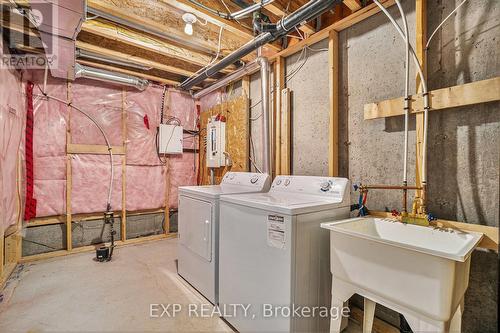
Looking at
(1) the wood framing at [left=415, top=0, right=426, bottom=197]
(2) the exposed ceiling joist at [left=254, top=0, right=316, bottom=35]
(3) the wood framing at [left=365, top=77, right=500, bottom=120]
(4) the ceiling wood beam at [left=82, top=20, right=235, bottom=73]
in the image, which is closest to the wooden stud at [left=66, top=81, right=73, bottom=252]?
(4) the ceiling wood beam at [left=82, top=20, right=235, bottom=73]

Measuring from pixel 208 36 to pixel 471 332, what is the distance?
311 cm

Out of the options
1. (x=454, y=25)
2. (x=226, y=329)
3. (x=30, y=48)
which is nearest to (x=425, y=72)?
(x=454, y=25)

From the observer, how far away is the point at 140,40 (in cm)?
247

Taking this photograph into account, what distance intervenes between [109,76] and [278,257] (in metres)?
3.09

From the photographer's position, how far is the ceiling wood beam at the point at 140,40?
2234 millimetres

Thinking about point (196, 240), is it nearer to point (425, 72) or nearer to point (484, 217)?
point (484, 217)

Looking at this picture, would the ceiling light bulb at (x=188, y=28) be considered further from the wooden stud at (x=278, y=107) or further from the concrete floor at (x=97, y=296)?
the concrete floor at (x=97, y=296)

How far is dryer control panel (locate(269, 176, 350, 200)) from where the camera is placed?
5.63 feet

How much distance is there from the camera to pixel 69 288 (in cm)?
221

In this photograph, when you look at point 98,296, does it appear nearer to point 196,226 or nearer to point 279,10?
point 196,226

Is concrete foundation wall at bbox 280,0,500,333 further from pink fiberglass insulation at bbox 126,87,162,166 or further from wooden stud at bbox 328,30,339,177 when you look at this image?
pink fiberglass insulation at bbox 126,87,162,166

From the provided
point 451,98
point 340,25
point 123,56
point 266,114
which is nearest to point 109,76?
point 123,56

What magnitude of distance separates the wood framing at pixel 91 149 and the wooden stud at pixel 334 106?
2.85 metres

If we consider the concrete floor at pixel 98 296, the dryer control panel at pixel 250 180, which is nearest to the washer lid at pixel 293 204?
the dryer control panel at pixel 250 180
